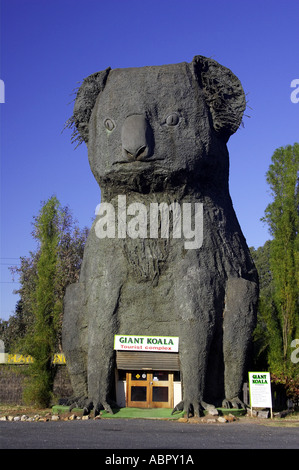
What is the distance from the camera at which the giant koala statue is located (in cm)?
1052

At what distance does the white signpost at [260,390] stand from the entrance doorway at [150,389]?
5.76 ft

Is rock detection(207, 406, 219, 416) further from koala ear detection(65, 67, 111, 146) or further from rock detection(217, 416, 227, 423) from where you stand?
koala ear detection(65, 67, 111, 146)

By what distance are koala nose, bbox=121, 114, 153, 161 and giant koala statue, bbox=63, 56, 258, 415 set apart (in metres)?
0.02

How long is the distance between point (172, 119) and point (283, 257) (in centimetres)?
473

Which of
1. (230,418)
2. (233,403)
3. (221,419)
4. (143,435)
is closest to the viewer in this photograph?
(143,435)

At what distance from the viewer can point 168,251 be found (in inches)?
430

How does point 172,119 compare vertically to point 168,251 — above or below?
above

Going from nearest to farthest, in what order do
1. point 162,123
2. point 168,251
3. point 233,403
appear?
point 233,403, point 162,123, point 168,251

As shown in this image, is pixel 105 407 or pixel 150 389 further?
pixel 150 389

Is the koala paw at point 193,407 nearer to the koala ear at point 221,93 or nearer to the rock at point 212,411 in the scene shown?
the rock at point 212,411

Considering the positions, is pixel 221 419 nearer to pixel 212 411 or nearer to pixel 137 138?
pixel 212 411

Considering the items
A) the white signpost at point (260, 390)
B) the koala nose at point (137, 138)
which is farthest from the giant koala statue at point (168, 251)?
the white signpost at point (260, 390)

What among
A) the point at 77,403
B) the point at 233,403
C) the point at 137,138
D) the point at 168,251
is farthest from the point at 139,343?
the point at 137,138
